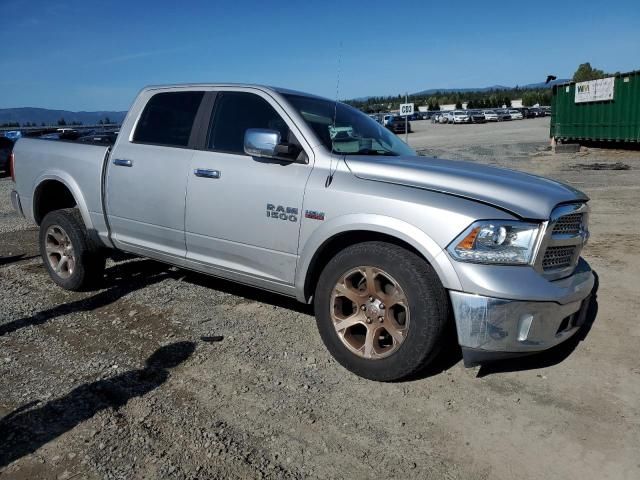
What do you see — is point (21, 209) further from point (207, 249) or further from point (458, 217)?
point (458, 217)

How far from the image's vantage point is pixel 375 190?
3.41 meters

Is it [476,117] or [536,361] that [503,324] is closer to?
[536,361]

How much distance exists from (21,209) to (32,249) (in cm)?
184

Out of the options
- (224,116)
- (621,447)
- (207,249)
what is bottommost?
(621,447)

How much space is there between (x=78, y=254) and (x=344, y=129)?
2.83 meters

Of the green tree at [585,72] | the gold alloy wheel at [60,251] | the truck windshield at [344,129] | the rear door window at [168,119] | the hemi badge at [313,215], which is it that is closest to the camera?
the hemi badge at [313,215]

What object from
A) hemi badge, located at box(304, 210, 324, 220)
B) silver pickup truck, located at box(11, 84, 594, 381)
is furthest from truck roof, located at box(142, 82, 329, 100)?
hemi badge, located at box(304, 210, 324, 220)

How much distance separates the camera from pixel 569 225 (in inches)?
135

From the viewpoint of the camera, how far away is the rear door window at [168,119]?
178 inches

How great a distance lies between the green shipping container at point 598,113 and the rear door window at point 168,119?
19524 mm

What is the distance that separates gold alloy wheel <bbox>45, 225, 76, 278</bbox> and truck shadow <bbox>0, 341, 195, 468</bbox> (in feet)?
6.52

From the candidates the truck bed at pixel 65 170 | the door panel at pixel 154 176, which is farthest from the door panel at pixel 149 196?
the truck bed at pixel 65 170

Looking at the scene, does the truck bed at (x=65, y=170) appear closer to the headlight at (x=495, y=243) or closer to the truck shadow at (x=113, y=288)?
the truck shadow at (x=113, y=288)

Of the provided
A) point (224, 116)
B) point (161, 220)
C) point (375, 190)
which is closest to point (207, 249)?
point (161, 220)
